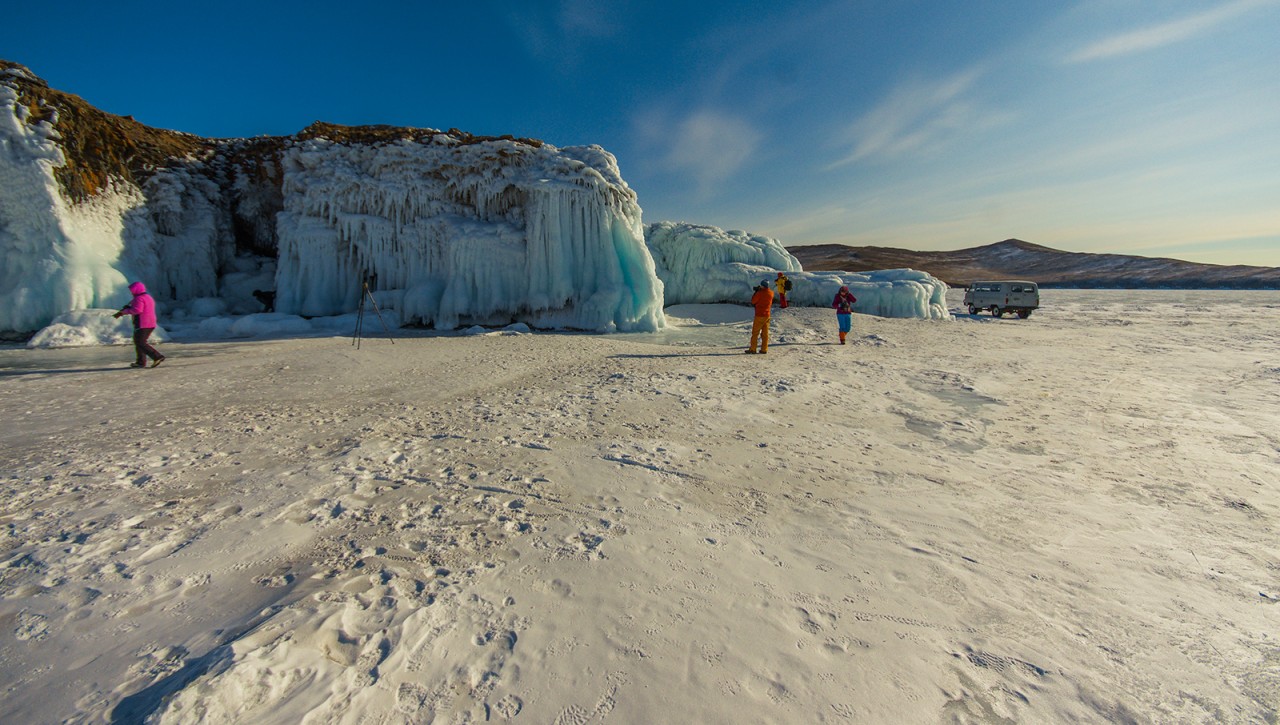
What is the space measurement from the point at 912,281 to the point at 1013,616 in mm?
21189

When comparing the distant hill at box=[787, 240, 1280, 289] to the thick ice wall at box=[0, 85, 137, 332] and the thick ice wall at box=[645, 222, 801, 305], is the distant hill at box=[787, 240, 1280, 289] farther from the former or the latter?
the thick ice wall at box=[0, 85, 137, 332]

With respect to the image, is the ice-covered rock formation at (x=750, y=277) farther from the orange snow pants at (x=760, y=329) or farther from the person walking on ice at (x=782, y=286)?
the orange snow pants at (x=760, y=329)

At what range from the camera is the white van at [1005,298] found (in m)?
21.2

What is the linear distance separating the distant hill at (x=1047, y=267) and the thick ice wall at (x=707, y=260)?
45246 mm

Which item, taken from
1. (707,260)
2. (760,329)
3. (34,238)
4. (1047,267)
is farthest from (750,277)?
(1047,267)

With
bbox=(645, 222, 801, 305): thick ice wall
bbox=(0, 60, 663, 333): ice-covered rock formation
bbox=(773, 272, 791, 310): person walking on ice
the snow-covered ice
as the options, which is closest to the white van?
bbox=(645, 222, 801, 305): thick ice wall

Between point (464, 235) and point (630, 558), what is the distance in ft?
44.6

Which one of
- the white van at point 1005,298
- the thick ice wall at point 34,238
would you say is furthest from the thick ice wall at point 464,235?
the white van at point 1005,298

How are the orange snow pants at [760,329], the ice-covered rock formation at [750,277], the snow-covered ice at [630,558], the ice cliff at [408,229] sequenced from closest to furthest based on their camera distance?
the snow-covered ice at [630,558] < the orange snow pants at [760,329] < the ice cliff at [408,229] < the ice-covered rock formation at [750,277]

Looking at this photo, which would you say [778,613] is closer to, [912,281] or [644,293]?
[644,293]

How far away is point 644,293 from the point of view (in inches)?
585

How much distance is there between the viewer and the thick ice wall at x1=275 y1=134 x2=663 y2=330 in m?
14.6

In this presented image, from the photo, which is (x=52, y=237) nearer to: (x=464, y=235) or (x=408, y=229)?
(x=408, y=229)

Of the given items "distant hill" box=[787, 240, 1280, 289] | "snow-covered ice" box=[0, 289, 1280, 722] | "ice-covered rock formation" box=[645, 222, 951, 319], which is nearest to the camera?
"snow-covered ice" box=[0, 289, 1280, 722]
